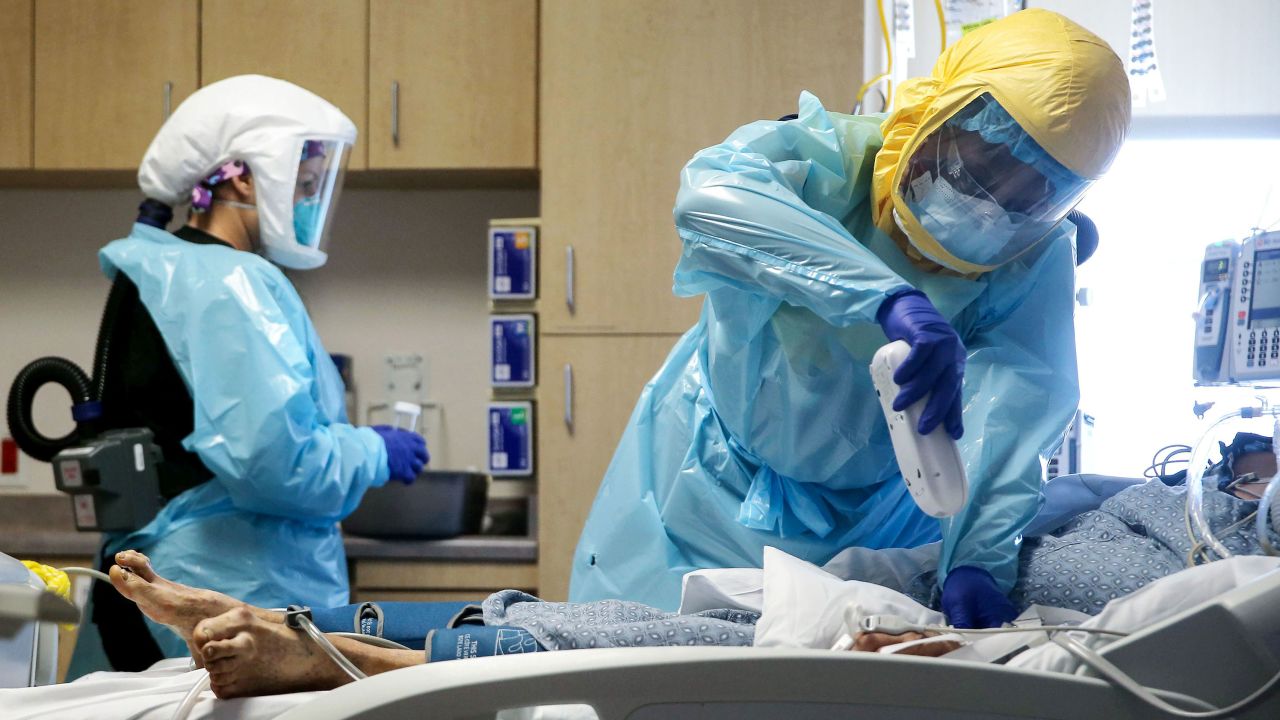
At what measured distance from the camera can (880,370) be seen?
1.24m

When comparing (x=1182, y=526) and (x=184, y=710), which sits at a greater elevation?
(x=1182, y=526)

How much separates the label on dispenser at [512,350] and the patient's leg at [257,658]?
193 cm

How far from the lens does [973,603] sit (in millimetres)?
1333

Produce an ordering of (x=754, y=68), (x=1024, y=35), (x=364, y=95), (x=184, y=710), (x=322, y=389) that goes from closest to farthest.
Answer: (x=184, y=710) < (x=1024, y=35) < (x=322, y=389) < (x=754, y=68) < (x=364, y=95)

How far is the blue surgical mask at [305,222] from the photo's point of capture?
7.76ft

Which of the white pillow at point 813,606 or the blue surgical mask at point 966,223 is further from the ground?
the blue surgical mask at point 966,223

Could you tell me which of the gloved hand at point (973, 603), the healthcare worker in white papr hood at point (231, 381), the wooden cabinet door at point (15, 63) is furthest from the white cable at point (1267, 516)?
the wooden cabinet door at point (15, 63)

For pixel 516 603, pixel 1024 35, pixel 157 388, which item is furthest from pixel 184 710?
pixel 1024 35

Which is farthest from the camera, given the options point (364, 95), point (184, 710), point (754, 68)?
point (364, 95)

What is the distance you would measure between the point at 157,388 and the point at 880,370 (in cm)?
142

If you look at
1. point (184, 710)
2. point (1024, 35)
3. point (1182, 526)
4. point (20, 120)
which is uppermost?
point (20, 120)

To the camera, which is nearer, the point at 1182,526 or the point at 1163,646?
the point at 1163,646

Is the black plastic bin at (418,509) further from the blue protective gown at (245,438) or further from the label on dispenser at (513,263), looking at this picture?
the blue protective gown at (245,438)

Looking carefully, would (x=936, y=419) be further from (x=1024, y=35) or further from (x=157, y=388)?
(x=157, y=388)
